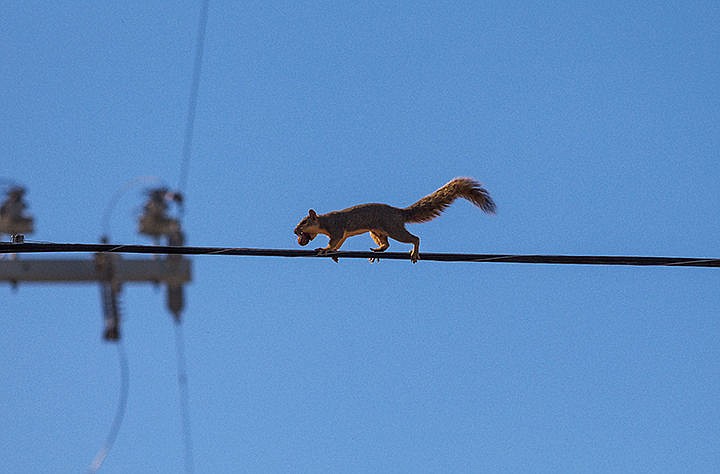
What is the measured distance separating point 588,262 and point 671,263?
63cm

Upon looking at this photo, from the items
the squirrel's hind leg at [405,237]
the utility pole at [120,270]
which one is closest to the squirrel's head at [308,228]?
the squirrel's hind leg at [405,237]

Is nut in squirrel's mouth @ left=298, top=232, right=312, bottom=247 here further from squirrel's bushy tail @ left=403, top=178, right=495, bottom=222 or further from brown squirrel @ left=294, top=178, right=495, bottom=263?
squirrel's bushy tail @ left=403, top=178, right=495, bottom=222

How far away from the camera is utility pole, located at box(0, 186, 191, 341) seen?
112 feet

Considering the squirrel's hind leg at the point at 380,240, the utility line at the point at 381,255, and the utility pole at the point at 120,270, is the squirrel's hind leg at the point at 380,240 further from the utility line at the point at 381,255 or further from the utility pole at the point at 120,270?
the utility pole at the point at 120,270

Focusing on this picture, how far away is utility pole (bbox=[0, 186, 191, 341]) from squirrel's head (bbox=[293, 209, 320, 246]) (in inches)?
824

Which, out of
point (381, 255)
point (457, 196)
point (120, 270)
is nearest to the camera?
point (381, 255)

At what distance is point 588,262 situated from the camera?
1109cm

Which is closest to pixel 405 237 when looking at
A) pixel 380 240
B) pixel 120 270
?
pixel 380 240

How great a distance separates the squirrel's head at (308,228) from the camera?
488 inches

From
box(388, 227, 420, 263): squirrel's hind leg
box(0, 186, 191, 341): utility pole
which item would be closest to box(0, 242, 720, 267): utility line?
box(388, 227, 420, 263): squirrel's hind leg

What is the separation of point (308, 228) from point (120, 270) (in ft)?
98.1

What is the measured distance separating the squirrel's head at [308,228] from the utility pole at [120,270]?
20927mm

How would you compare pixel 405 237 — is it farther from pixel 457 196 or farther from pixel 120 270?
pixel 120 270

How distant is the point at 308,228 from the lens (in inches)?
490
